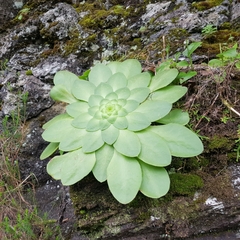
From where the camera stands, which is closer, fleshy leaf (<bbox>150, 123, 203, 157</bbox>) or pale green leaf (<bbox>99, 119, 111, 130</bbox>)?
fleshy leaf (<bbox>150, 123, 203, 157</bbox>)

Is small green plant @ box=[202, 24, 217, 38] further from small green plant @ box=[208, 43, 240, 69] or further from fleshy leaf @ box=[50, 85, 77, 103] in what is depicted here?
fleshy leaf @ box=[50, 85, 77, 103]

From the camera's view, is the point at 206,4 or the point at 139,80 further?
the point at 206,4

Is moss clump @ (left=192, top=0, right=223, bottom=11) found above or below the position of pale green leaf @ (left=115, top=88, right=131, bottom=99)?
below

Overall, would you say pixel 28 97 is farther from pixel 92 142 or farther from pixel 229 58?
pixel 229 58

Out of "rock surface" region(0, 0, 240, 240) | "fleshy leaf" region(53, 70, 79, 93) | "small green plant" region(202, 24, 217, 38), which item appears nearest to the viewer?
"rock surface" region(0, 0, 240, 240)

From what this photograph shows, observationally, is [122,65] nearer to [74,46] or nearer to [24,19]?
[74,46]

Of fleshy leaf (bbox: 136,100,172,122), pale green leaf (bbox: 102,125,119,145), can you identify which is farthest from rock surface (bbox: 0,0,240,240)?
fleshy leaf (bbox: 136,100,172,122)

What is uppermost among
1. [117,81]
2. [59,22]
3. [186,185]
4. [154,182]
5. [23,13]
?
[23,13]

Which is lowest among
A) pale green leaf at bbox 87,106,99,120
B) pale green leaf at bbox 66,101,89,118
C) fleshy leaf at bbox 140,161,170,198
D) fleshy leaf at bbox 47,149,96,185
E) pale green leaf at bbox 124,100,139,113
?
fleshy leaf at bbox 140,161,170,198

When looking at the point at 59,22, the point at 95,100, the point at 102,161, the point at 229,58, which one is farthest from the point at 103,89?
the point at 59,22
